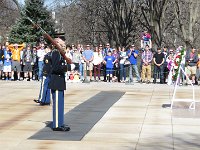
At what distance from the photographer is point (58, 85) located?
10.6 m

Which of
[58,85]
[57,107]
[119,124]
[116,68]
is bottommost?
[119,124]

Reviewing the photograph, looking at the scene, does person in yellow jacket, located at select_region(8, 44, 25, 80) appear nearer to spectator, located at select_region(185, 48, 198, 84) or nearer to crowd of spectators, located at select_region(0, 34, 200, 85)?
crowd of spectators, located at select_region(0, 34, 200, 85)

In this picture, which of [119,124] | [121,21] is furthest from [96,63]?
[121,21]

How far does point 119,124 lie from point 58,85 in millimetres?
1890

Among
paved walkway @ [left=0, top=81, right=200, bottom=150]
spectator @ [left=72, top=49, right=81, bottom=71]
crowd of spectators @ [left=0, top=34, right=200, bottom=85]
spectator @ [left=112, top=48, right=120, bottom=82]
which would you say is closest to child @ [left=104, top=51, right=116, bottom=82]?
crowd of spectators @ [left=0, top=34, right=200, bottom=85]

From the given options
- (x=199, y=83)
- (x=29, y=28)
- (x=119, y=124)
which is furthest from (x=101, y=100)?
(x=29, y=28)

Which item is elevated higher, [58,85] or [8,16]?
[8,16]

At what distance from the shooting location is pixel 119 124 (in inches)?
461

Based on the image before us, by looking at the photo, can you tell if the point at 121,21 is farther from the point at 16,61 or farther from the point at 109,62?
the point at 16,61

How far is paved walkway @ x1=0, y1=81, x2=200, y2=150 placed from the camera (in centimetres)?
941

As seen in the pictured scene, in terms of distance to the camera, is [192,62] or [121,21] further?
[121,21]

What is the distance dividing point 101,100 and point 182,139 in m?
6.91

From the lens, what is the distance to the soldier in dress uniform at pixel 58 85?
1059 centimetres

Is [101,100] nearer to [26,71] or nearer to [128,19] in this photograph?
[26,71]
